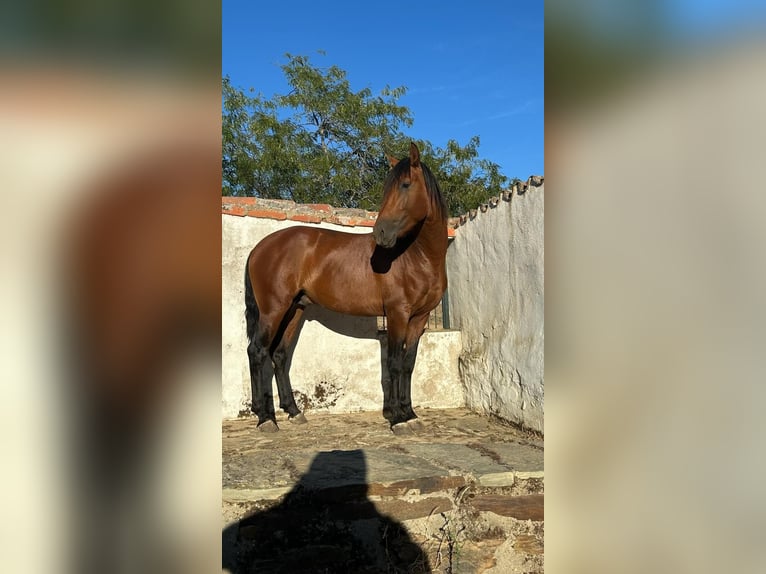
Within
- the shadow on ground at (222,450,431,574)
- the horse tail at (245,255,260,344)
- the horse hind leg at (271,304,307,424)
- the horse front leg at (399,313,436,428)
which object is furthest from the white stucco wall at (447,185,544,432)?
the horse tail at (245,255,260,344)

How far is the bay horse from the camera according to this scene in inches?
143

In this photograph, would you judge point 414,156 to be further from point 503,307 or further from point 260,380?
point 260,380

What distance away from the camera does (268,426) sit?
3658 millimetres

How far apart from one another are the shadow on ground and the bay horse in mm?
1328

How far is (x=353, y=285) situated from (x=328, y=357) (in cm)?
93

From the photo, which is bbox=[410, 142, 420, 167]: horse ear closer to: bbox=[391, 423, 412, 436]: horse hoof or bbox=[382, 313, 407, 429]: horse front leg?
bbox=[382, 313, 407, 429]: horse front leg

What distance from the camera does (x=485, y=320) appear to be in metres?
4.17

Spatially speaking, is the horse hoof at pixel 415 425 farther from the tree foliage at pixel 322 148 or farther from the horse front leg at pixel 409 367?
the tree foliage at pixel 322 148

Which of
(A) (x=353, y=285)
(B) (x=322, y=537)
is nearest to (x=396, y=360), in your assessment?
(A) (x=353, y=285)
